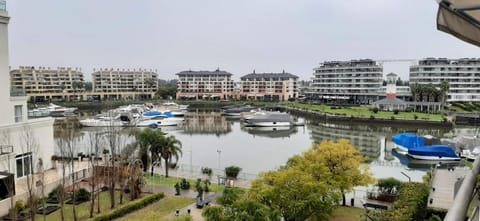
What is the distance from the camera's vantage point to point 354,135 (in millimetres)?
43906

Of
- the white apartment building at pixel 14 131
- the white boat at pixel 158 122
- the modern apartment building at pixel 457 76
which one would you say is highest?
the modern apartment building at pixel 457 76

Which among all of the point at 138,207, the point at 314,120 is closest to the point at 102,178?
the point at 138,207

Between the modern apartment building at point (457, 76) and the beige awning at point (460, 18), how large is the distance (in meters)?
81.6

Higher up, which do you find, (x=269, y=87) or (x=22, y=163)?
(x=269, y=87)

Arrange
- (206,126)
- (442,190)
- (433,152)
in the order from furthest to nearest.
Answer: (206,126), (433,152), (442,190)

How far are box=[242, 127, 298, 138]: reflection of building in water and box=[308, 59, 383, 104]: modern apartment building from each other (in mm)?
39484

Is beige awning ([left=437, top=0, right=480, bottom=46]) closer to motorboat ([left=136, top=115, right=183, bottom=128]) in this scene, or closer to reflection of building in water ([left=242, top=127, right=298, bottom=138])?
reflection of building in water ([left=242, top=127, right=298, bottom=138])

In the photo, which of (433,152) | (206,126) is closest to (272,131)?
(206,126)

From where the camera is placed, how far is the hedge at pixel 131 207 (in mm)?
14148

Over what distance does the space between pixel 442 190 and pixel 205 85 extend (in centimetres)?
9476

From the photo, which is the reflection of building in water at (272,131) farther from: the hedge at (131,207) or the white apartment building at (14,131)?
Result: the white apartment building at (14,131)

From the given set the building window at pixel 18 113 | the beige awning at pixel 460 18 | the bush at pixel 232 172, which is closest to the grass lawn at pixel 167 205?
the bush at pixel 232 172

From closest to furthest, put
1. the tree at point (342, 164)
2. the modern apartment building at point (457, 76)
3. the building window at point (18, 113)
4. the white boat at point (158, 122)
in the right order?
1. the tree at point (342, 164)
2. the building window at point (18, 113)
3. the white boat at point (158, 122)
4. the modern apartment building at point (457, 76)

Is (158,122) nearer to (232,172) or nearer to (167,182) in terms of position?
(167,182)
